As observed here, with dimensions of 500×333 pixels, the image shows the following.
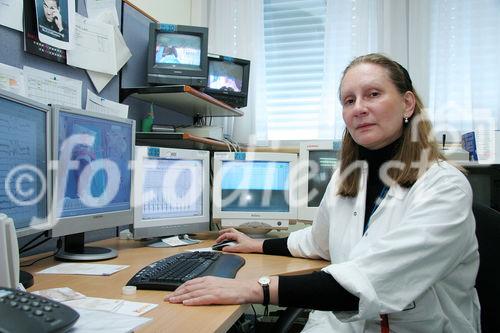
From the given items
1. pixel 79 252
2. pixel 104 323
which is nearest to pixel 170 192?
pixel 79 252

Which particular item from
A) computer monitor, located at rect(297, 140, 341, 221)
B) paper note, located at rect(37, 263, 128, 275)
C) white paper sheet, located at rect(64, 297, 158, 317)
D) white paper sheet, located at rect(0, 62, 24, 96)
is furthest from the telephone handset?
computer monitor, located at rect(297, 140, 341, 221)

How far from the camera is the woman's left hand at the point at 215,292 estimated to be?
2.85 ft

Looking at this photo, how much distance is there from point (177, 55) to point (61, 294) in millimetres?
1328

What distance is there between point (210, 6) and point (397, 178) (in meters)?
2.00

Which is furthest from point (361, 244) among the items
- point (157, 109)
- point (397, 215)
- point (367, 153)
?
point (157, 109)

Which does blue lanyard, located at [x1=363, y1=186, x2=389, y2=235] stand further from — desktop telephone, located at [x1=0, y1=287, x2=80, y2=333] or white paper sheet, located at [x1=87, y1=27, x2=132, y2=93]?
white paper sheet, located at [x1=87, y1=27, x2=132, y2=93]

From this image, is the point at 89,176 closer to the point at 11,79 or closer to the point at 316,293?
the point at 11,79

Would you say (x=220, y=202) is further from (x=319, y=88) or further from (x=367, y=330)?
(x=319, y=88)

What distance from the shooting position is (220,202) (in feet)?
5.81

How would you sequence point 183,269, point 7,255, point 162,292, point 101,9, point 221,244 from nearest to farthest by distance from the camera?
point 7,255, point 162,292, point 183,269, point 221,244, point 101,9

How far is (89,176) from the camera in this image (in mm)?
1268

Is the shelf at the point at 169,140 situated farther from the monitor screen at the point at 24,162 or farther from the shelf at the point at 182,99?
the monitor screen at the point at 24,162

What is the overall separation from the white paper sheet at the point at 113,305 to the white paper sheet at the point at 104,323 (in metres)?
0.14

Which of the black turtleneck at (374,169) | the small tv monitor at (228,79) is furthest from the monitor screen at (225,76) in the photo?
the black turtleneck at (374,169)
